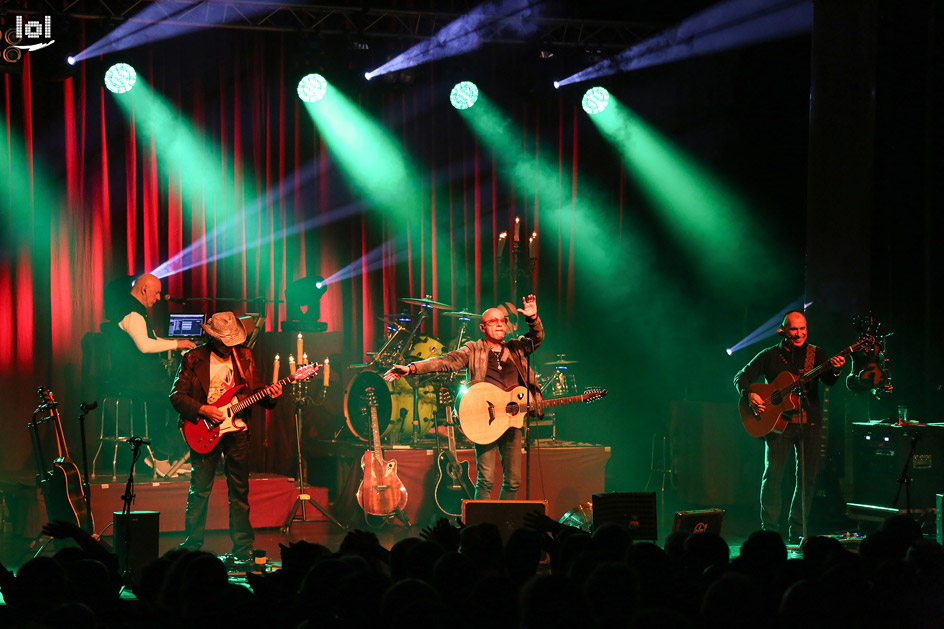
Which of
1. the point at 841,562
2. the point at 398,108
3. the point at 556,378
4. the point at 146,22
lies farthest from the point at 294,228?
the point at 841,562

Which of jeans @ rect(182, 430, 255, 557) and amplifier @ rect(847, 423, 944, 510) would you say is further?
amplifier @ rect(847, 423, 944, 510)

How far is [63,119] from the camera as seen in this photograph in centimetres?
1098

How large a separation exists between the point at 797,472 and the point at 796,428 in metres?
0.39

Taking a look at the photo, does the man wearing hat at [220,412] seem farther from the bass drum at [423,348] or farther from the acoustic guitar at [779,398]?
the acoustic guitar at [779,398]

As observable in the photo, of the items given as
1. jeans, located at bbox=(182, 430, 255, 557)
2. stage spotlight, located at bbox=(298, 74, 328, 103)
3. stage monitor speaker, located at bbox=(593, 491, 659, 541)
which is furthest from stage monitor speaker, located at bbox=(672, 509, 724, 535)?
stage spotlight, located at bbox=(298, 74, 328, 103)

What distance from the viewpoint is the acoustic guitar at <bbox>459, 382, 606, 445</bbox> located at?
316 inches

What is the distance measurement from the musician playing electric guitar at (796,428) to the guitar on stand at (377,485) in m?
3.37

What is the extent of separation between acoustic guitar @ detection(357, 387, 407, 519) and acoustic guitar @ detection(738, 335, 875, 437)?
10.9 feet

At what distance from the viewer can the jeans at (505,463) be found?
809 centimetres

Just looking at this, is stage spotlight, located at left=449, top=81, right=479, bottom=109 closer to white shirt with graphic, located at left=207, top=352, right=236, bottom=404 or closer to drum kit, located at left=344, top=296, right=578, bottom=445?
drum kit, located at left=344, top=296, right=578, bottom=445

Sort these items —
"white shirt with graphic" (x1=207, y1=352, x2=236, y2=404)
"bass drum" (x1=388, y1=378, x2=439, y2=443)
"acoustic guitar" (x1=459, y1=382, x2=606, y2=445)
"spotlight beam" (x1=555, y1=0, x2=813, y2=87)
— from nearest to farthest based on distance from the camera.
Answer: "white shirt with graphic" (x1=207, y1=352, x2=236, y2=404) → "acoustic guitar" (x1=459, y1=382, x2=606, y2=445) → "bass drum" (x1=388, y1=378, x2=439, y2=443) → "spotlight beam" (x1=555, y1=0, x2=813, y2=87)

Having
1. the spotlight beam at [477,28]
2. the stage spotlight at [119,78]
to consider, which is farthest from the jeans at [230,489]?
the spotlight beam at [477,28]

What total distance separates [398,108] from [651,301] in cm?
424

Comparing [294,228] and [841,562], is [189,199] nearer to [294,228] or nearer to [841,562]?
[294,228]
